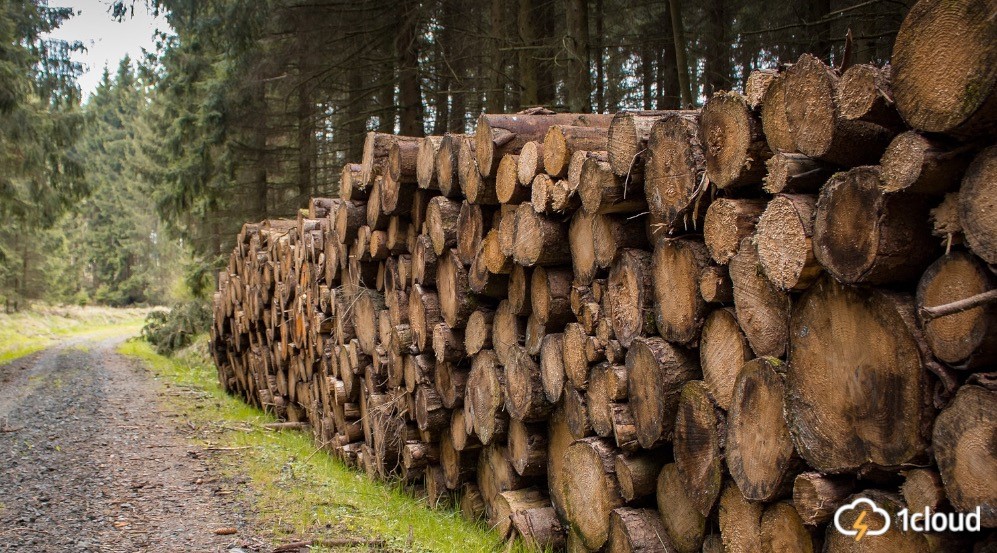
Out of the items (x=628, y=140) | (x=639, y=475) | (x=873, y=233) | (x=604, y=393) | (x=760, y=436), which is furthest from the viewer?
(x=604, y=393)

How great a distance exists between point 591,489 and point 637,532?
0.38 m

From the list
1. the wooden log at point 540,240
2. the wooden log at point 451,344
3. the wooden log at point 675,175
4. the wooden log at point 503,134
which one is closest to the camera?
the wooden log at point 675,175

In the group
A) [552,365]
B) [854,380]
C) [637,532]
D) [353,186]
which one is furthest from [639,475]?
[353,186]

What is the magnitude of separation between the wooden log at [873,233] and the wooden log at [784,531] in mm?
884

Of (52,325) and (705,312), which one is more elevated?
(52,325)

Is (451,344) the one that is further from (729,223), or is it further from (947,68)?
(947,68)

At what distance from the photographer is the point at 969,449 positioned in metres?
1.92

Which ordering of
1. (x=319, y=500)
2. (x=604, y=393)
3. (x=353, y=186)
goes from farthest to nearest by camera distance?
(x=353, y=186)
(x=319, y=500)
(x=604, y=393)

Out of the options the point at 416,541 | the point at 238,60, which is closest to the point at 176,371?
the point at 238,60

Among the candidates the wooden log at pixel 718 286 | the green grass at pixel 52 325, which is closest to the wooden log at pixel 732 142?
the wooden log at pixel 718 286

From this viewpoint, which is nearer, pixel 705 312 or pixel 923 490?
pixel 923 490

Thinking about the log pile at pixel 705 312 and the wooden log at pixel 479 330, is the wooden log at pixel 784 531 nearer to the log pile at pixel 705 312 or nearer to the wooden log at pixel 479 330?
the log pile at pixel 705 312

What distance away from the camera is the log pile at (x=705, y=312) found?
6.64 feet

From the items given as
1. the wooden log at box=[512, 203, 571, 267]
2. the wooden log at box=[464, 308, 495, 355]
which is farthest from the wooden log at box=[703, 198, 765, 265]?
the wooden log at box=[464, 308, 495, 355]
